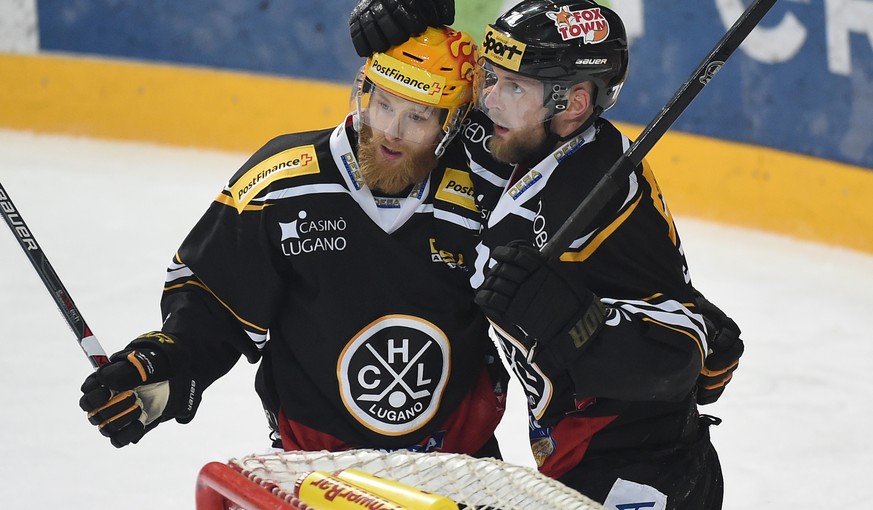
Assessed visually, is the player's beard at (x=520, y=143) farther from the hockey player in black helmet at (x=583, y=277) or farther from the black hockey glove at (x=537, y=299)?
the black hockey glove at (x=537, y=299)

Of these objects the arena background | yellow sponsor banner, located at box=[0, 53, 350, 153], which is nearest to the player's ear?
the arena background

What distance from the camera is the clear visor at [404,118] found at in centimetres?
210

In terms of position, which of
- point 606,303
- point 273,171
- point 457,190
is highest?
point 273,171

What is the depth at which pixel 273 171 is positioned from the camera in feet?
7.15

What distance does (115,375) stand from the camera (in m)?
2.02

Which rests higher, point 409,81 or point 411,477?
point 409,81

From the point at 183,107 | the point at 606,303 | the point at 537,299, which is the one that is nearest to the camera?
the point at 537,299

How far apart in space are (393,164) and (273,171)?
0.23 metres

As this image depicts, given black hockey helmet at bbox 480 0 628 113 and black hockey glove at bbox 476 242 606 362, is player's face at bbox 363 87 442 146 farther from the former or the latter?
black hockey glove at bbox 476 242 606 362

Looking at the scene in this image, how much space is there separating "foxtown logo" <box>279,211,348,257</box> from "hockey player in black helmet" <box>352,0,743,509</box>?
26 centimetres

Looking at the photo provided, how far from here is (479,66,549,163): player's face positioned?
79.8 inches

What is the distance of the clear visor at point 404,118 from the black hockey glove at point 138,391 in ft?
1.78

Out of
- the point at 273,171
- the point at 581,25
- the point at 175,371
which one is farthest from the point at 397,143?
the point at 175,371

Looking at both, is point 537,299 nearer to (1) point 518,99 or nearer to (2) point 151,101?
(1) point 518,99
